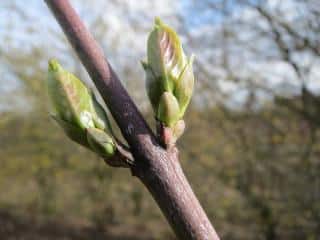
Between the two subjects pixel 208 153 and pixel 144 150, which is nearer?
pixel 144 150

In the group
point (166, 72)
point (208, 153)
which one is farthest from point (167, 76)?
point (208, 153)

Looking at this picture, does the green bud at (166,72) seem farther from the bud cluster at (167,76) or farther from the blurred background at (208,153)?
the blurred background at (208,153)

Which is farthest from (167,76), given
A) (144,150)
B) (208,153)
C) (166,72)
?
(208,153)

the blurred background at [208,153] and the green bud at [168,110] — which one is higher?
the green bud at [168,110]

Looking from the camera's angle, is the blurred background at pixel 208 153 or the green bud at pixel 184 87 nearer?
the green bud at pixel 184 87

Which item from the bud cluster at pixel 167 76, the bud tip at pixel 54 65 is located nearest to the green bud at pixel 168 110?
the bud cluster at pixel 167 76

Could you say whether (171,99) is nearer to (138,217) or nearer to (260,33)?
(260,33)

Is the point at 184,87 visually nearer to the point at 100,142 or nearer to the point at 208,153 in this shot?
the point at 100,142
